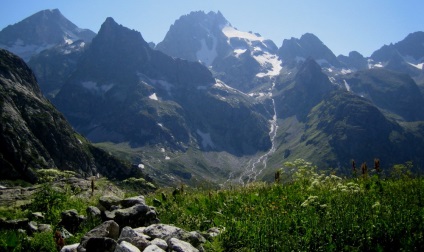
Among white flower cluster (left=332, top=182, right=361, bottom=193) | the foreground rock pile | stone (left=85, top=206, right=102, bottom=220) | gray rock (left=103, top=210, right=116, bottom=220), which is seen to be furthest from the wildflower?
stone (left=85, top=206, right=102, bottom=220)

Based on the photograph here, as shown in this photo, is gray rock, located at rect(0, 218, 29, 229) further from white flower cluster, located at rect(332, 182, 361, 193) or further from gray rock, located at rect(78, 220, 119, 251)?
white flower cluster, located at rect(332, 182, 361, 193)

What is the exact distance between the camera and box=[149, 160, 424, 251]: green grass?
8.52 metres

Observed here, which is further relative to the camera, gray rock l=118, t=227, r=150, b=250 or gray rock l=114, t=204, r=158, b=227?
gray rock l=114, t=204, r=158, b=227

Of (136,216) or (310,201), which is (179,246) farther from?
(310,201)

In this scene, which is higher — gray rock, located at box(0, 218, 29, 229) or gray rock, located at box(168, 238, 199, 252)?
gray rock, located at box(168, 238, 199, 252)

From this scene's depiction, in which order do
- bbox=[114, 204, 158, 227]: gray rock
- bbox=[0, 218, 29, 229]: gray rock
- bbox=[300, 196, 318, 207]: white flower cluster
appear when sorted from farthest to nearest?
bbox=[0, 218, 29, 229]: gray rock → bbox=[114, 204, 158, 227]: gray rock → bbox=[300, 196, 318, 207]: white flower cluster

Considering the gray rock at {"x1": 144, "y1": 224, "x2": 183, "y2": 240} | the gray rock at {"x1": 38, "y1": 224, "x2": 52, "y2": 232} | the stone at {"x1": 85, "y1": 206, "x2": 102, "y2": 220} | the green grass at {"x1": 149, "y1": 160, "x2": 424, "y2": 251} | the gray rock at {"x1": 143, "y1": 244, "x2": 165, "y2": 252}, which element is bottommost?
the gray rock at {"x1": 38, "y1": 224, "x2": 52, "y2": 232}

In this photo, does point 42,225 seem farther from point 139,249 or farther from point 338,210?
point 338,210

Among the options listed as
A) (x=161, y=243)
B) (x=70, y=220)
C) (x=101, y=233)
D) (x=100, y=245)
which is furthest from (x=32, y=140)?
(x=161, y=243)

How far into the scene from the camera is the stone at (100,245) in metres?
9.59

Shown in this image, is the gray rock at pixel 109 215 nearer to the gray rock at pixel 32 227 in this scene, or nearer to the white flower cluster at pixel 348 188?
the gray rock at pixel 32 227

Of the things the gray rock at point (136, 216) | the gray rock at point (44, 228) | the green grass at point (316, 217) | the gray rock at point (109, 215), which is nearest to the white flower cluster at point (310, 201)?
the green grass at point (316, 217)

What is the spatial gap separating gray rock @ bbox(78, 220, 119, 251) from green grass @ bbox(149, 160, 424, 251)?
2.40 m

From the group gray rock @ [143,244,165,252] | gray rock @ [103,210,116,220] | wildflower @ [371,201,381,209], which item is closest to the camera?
gray rock @ [143,244,165,252]
